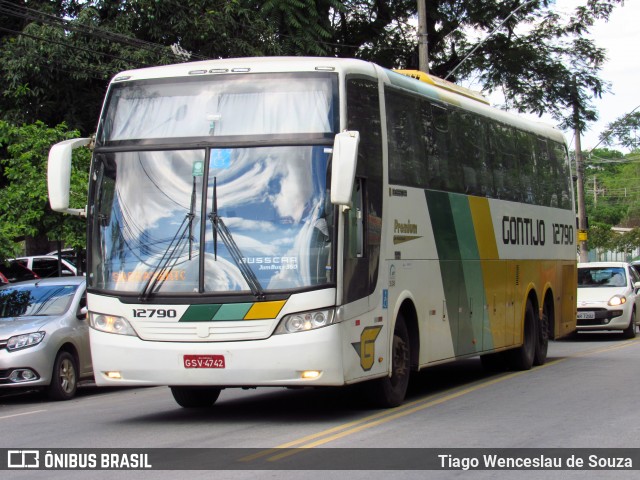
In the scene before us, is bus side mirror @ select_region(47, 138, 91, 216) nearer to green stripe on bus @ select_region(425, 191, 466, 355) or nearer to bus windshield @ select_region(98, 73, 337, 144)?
bus windshield @ select_region(98, 73, 337, 144)

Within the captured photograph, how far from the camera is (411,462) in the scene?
854 centimetres

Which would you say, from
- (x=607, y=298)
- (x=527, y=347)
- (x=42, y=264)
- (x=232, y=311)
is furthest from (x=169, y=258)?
(x=42, y=264)

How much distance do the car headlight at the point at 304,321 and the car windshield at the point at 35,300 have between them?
20.6 feet

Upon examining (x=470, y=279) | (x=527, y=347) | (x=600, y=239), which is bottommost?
(x=527, y=347)

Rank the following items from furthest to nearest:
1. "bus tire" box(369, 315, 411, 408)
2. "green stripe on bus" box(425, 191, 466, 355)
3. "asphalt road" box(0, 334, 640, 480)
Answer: "green stripe on bus" box(425, 191, 466, 355), "bus tire" box(369, 315, 411, 408), "asphalt road" box(0, 334, 640, 480)

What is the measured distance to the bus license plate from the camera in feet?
34.4

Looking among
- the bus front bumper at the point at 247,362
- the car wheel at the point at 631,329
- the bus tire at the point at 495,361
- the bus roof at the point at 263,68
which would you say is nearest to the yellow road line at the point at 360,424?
the bus front bumper at the point at 247,362

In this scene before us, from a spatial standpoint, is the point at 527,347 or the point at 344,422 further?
the point at 527,347

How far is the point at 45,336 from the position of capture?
14961 mm

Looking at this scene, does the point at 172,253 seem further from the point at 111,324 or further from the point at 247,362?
the point at 247,362

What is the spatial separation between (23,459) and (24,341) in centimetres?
572

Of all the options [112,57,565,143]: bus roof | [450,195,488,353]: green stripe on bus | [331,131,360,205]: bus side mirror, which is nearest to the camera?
[331,131,360,205]: bus side mirror

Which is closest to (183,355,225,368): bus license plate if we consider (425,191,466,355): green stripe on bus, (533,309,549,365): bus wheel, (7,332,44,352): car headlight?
Result: (425,191,466,355): green stripe on bus

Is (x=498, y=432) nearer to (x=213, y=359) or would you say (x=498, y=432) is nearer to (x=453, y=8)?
(x=213, y=359)
